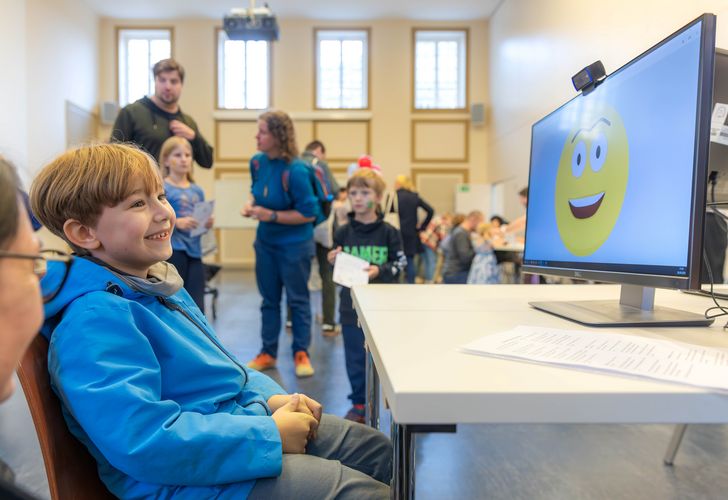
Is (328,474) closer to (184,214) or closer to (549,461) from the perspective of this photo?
(549,461)

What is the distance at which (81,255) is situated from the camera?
0.93 m

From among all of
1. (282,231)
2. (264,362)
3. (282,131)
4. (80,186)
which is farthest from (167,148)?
(80,186)

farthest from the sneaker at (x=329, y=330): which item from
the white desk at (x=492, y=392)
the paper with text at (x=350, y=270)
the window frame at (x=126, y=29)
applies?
the window frame at (x=126, y=29)

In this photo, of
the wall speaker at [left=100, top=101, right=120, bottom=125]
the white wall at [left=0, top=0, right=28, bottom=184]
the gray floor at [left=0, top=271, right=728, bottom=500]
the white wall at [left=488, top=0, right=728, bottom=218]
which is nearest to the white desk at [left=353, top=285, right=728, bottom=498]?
the gray floor at [left=0, top=271, right=728, bottom=500]

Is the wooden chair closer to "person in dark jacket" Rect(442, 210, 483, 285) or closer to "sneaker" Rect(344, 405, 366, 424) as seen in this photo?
"sneaker" Rect(344, 405, 366, 424)

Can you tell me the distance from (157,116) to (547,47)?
602 cm

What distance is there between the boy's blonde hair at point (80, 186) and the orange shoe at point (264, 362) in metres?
2.21

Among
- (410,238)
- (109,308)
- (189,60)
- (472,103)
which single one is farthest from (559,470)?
(189,60)

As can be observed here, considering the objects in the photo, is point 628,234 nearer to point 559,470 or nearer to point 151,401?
point 151,401

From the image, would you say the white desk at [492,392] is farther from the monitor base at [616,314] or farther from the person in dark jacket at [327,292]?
the person in dark jacket at [327,292]

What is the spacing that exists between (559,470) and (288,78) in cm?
982

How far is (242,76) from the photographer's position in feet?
34.8

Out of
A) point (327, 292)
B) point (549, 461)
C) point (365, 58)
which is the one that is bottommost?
point (549, 461)

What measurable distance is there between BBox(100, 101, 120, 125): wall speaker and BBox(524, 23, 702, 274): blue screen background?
10734 millimetres
